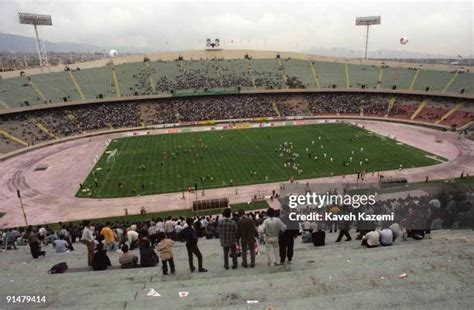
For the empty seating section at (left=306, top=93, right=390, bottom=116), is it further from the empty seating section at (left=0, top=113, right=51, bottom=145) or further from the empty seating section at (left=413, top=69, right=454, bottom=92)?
the empty seating section at (left=0, top=113, right=51, bottom=145)

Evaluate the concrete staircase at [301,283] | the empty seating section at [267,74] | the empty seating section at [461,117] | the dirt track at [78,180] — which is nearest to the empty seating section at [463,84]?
the empty seating section at [461,117]

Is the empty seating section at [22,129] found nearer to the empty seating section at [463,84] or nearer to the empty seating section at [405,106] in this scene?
the empty seating section at [405,106]

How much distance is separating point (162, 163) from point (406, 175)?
3039 cm

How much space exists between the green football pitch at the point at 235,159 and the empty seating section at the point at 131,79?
23.0 m

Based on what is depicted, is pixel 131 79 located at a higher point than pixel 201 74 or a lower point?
lower

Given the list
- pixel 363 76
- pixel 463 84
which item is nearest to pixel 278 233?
pixel 463 84

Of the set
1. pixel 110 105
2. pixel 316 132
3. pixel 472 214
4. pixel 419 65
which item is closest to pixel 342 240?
pixel 472 214

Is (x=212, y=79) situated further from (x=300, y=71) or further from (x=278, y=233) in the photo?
(x=278, y=233)

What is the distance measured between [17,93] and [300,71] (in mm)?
69150

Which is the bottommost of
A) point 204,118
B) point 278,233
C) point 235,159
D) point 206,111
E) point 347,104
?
point 235,159

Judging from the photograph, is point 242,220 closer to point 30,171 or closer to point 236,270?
point 236,270

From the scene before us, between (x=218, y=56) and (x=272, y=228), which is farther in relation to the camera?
(x=218, y=56)

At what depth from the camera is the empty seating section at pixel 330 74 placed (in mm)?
87175

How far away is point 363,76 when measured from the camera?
90125mm
